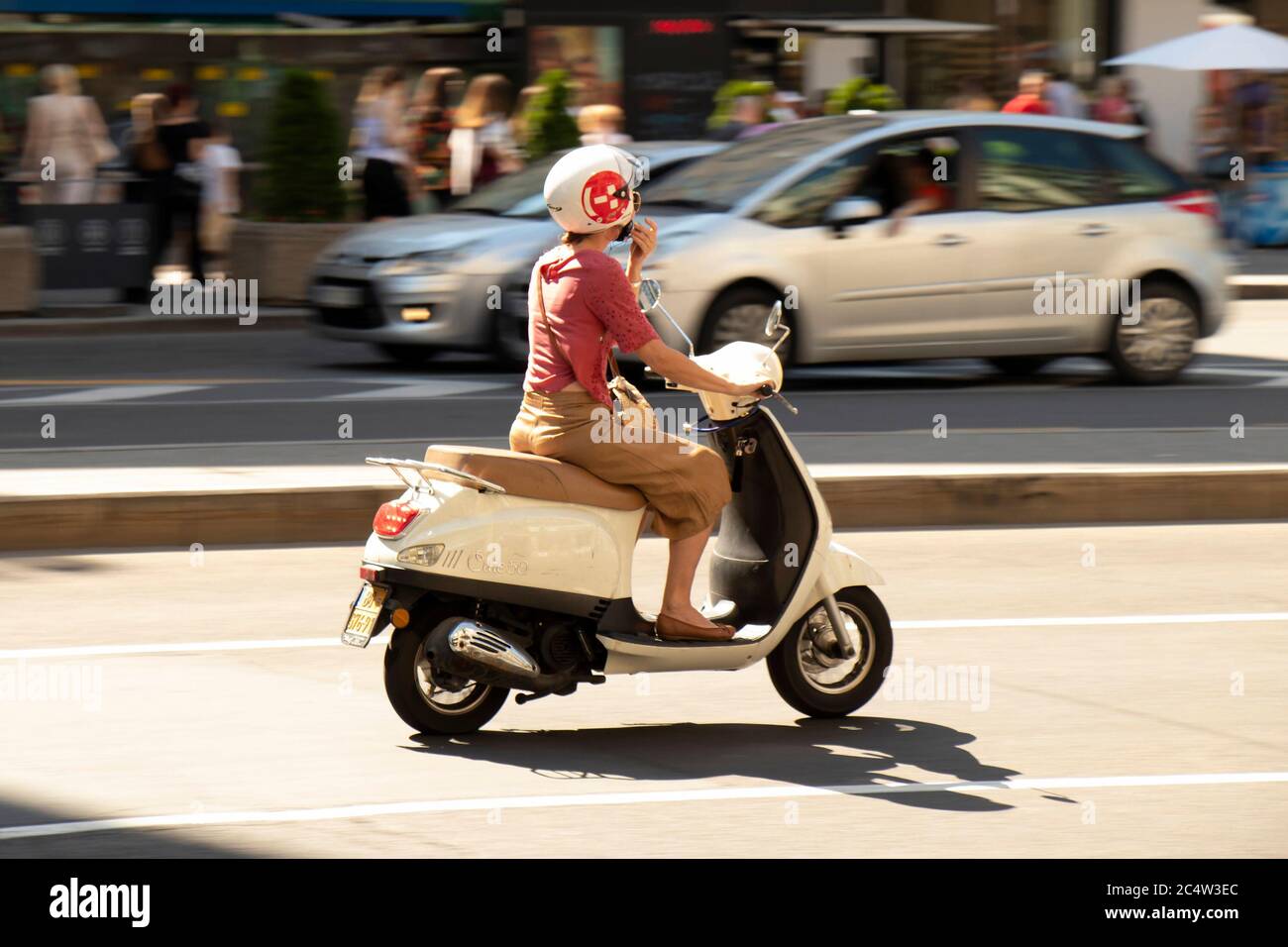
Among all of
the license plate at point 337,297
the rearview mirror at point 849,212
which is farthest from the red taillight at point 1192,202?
the license plate at point 337,297

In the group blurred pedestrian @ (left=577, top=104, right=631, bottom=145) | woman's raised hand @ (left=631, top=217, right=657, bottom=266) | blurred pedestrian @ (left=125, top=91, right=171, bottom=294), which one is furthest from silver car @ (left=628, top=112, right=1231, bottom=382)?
woman's raised hand @ (left=631, top=217, right=657, bottom=266)

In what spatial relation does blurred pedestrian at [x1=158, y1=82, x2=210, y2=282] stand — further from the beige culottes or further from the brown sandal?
the brown sandal

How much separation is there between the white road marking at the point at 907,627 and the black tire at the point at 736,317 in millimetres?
6127

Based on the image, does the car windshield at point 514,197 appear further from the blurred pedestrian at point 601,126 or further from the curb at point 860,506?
the curb at point 860,506

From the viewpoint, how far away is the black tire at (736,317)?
47.7 feet

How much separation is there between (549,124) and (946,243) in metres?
6.72

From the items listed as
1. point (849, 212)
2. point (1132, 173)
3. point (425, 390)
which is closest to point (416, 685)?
point (425, 390)

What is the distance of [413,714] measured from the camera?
6.57 meters

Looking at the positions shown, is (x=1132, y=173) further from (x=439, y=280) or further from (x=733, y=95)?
(x=733, y=95)

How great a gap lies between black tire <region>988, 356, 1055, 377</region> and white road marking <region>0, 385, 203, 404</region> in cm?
560

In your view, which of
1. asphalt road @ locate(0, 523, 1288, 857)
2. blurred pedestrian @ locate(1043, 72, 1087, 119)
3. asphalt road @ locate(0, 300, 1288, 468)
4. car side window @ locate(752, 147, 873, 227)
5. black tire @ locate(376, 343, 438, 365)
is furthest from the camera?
blurred pedestrian @ locate(1043, 72, 1087, 119)

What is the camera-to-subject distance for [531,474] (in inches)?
259

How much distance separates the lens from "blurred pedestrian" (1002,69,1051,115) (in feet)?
66.7

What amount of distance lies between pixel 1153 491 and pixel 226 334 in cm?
1006
